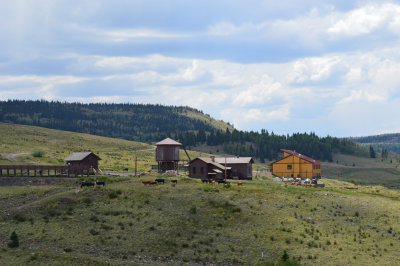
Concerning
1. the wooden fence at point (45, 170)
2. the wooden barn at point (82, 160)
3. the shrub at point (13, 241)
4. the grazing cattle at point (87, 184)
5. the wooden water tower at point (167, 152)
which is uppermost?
the wooden water tower at point (167, 152)

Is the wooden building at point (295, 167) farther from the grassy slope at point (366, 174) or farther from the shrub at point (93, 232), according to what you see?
the shrub at point (93, 232)

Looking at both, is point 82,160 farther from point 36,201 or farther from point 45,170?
point 36,201

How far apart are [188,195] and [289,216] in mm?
13452

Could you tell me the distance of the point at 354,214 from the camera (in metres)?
59.8

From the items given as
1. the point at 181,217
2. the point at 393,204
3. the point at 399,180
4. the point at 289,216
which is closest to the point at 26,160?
the point at 181,217

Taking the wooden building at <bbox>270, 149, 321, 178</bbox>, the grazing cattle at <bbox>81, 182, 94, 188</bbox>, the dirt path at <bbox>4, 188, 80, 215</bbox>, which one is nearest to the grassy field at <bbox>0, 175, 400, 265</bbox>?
the dirt path at <bbox>4, 188, 80, 215</bbox>

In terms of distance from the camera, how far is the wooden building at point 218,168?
8782 cm

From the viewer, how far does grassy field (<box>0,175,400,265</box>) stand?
44.4 m

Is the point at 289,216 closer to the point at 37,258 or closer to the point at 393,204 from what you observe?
the point at 393,204

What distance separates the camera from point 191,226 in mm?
51250

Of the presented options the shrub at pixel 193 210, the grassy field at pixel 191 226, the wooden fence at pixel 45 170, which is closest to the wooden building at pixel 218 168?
the wooden fence at pixel 45 170

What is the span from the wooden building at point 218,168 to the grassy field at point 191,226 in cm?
2003

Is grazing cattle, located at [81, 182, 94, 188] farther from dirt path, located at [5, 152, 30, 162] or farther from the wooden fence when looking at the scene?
dirt path, located at [5, 152, 30, 162]

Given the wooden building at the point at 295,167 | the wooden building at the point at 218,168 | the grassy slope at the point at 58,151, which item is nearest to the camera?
the wooden building at the point at 218,168
